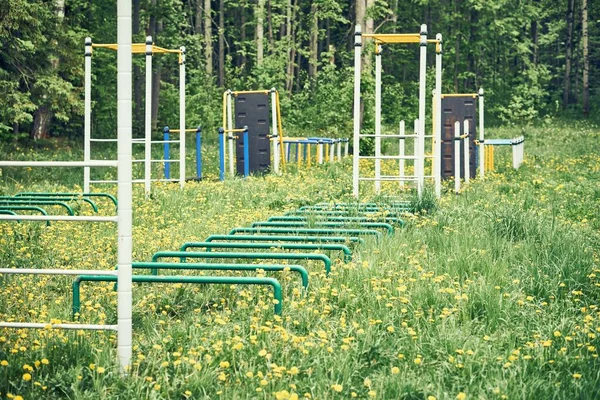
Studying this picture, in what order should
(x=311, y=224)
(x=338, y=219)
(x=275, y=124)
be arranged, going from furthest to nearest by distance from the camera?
(x=275, y=124)
(x=338, y=219)
(x=311, y=224)

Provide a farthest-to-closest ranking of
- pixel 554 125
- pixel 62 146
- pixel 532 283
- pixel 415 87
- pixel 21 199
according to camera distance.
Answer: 1. pixel 415 87
2. pixel 554 125
3. pixel 62 146
4. pixel 21 199
5. pixel 532 283

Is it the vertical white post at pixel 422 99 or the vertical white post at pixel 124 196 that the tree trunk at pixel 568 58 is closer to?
the vertical white post at pixel 422 99

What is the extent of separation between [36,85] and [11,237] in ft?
30.4

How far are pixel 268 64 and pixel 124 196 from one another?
108 feet

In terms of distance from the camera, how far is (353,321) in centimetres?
609

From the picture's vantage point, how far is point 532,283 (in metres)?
7.19

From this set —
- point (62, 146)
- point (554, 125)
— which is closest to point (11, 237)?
point (62, 146)

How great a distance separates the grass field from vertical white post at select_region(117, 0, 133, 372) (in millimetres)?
145

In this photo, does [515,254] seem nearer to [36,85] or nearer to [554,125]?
[36,85]

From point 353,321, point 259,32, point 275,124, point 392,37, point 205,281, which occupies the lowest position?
point 353,321

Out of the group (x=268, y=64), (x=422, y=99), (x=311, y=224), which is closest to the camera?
(x=311, y=224)

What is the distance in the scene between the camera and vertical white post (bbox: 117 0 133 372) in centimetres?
519

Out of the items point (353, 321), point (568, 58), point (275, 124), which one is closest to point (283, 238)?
point (353, 321)

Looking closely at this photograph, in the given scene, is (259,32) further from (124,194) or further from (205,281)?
(124,194)
